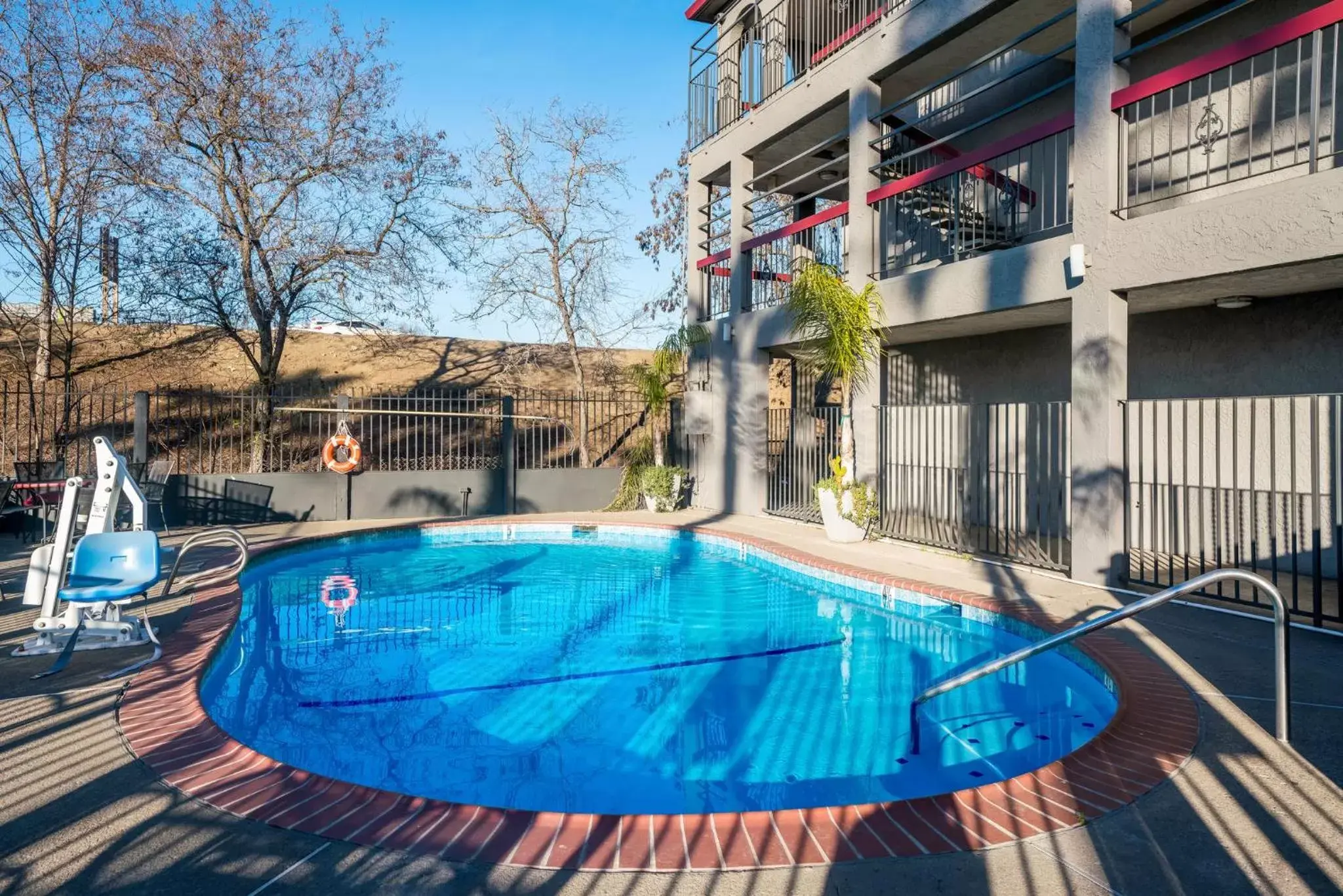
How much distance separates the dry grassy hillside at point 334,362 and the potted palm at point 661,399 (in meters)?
5.27

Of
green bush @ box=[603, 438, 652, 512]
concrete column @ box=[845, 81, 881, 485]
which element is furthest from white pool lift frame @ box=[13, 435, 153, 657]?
green bush @ box=[603, 438, 652, 512]

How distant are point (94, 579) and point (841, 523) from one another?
715 cm

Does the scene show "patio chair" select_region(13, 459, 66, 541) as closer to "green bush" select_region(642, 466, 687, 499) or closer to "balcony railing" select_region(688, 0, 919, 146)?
"green bush" select_region(642, 466, 687, 499)

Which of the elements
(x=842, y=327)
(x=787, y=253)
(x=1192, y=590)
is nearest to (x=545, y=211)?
(x=787, y=253)

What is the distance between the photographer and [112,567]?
4.71 metres

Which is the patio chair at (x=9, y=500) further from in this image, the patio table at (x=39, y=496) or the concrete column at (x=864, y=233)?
the concrete column at (x=864, y=233)

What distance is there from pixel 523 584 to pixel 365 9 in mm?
11871

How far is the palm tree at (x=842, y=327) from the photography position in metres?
9.12

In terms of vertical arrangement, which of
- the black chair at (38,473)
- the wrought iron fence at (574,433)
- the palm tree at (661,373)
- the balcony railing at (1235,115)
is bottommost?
the black chair at (38,473)

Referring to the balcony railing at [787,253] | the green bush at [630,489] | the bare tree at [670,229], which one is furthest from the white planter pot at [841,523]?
the bare tree at [670,229]

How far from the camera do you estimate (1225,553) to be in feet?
26.0

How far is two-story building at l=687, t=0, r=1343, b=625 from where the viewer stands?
20.6 ft

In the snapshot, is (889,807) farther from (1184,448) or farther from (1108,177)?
(1108,177)

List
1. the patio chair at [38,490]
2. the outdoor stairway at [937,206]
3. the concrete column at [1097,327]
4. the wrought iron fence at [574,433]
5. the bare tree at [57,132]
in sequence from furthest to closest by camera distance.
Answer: the wrought iron fence at [574,433], the bare tree at [57,132], the outdoor stairway at [937,206], the patio chair at [38,490], the concrete column at [1097,327]
